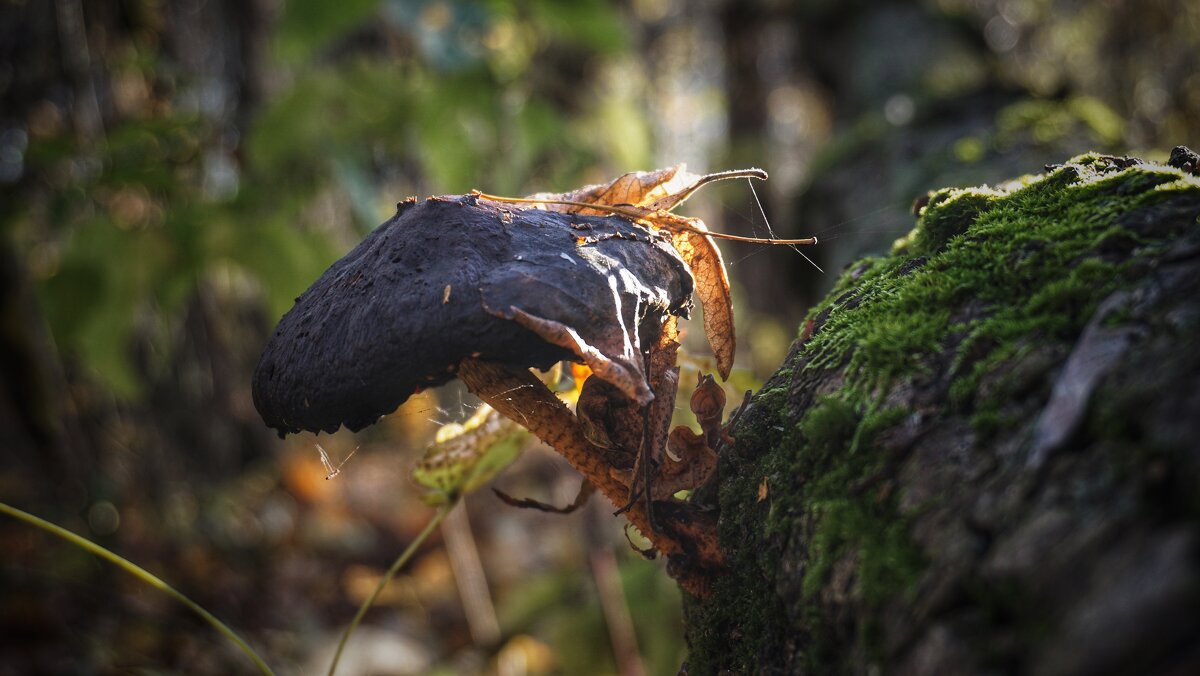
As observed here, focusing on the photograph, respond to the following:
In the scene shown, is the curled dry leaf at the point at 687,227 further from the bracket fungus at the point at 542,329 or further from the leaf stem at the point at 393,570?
the leaf stem at the point at 393,570

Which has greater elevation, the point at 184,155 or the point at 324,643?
the point at 184,155

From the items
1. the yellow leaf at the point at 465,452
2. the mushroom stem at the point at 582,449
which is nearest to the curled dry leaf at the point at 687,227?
the mushroom stem at the point at 582,449

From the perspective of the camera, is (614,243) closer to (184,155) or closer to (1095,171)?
(1095,171)

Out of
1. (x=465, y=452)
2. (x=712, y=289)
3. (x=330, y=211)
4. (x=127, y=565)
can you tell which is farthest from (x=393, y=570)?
(x=330, y=211)

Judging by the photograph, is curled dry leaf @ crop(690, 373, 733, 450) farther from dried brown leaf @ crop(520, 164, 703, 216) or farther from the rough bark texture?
dried brown leaf @ crop(520, 164, 703, 216)

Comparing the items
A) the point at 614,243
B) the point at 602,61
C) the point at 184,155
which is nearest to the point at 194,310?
the point at 184,155

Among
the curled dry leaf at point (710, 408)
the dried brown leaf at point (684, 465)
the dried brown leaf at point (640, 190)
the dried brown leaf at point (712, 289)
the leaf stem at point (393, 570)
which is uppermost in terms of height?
the dried brown leaf at point (640, 190)

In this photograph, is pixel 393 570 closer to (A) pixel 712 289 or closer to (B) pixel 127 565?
(B) pixel 127 565
